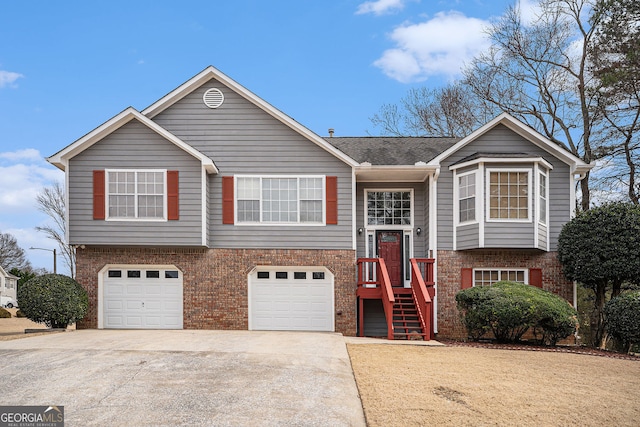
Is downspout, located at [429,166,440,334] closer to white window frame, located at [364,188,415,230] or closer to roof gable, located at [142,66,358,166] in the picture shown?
white window frame, located at [364,188,415,230]

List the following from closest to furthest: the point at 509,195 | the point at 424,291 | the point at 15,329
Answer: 1. the point at 424,291
2. the point at 509,195
3. the point at 15,329

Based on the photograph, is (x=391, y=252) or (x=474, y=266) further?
(x=391, y=252)

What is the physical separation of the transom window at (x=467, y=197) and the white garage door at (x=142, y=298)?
27.2ft

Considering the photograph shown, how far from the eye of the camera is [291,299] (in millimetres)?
16719

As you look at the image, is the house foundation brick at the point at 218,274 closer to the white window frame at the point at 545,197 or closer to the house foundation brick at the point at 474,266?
the house foundation brick at the point at 474,266

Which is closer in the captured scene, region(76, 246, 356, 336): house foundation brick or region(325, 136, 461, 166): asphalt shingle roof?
region(76, 246, 356, 336): house foundation brick

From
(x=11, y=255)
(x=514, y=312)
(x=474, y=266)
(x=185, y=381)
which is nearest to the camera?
(x=185, y=381)

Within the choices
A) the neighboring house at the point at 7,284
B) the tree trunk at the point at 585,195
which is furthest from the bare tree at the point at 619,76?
the neighboring house at the point at 7,284

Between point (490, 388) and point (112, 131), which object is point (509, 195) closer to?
point (490, 388)

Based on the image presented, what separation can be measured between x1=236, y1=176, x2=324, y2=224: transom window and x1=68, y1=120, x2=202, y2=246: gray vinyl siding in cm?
137

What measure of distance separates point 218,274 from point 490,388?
943cm

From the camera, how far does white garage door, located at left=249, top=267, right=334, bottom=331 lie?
16.6 metres

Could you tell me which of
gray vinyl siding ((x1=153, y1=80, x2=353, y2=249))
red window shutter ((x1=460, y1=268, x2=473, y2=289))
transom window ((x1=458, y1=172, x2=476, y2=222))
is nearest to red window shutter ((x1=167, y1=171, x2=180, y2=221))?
gray vinyl siding ((x1=153, y1=80, x2=353, y2=249))

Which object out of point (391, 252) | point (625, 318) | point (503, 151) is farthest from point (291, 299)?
point (625, 318)
